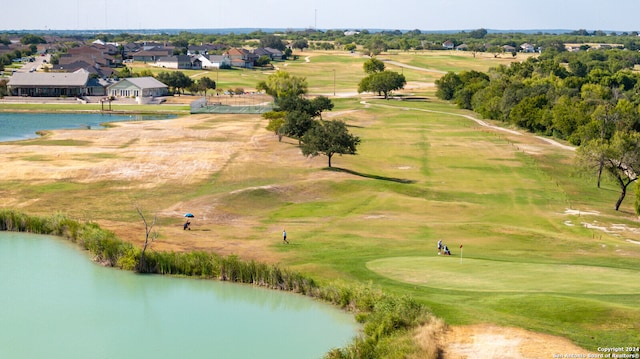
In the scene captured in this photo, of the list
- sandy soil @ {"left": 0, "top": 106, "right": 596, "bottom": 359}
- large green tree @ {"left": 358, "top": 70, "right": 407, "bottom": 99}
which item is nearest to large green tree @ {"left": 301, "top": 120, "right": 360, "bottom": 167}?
sandy soil @ {"left": 0, "top": 106, "right": 596, "bottom": 359}

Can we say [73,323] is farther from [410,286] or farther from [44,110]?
[44,110]

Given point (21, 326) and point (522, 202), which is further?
point (522, 202)

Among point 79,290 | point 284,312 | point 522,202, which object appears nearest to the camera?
point 284,312

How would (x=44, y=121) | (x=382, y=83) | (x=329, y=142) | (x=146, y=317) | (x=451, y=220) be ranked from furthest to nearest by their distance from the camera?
(x=382, y=83)
(x=44, y=121)
(x=329, y=142)
(x=451, y=220)
(x=146, y=317)

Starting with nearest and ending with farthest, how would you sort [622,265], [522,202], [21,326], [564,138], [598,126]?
[21,326]
[622,265]
[522,202]
[598,126]
[564,138]

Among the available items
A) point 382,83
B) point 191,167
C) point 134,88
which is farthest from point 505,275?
point 382,83

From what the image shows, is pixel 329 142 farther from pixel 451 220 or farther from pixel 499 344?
pixel 499 344

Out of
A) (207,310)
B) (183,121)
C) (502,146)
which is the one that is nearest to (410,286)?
(207,310)
